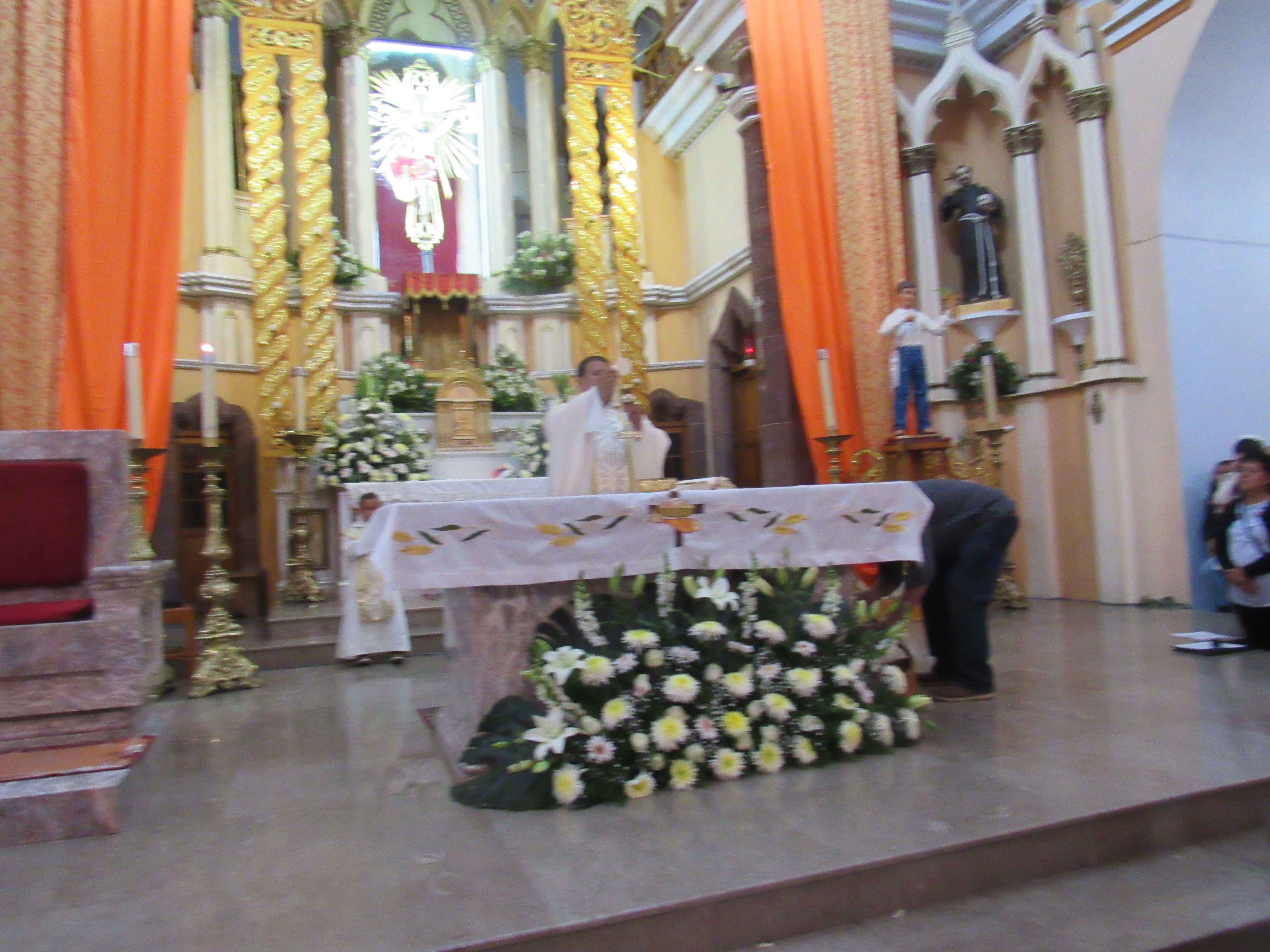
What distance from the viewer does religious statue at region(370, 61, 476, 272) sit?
10.7 meters

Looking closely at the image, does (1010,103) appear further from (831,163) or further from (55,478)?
(55,478)

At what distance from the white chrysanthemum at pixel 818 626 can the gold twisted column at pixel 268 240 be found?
6381 mm

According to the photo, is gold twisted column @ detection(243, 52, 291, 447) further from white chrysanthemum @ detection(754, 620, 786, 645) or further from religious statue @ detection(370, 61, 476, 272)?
white chrysanthemum @ detection(754, 620, 786, 645)

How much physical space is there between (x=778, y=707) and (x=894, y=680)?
1.79 ft

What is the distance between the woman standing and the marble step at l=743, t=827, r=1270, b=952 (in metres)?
2.72

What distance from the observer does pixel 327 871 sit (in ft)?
7.55

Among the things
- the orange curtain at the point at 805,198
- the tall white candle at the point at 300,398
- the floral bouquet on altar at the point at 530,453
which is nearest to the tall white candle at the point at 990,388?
the orange curtain at the point at 805,198

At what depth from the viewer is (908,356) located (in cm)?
637

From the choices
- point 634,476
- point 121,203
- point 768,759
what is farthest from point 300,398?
point 768,759

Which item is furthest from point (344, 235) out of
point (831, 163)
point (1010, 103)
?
point (1010, 103)

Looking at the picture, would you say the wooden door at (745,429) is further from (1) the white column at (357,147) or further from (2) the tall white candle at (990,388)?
(1) the white column at (357,147)

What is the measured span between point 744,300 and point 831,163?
7.94ft

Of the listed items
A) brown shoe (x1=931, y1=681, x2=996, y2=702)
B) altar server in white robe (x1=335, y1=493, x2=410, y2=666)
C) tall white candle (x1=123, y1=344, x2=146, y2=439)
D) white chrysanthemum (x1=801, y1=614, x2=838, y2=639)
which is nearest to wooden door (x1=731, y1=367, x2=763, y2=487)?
altar server in white robe (x1=335, y1=493, x2=410, y2=666)

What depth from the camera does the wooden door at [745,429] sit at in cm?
962
